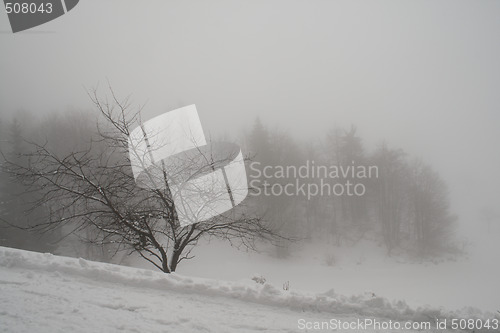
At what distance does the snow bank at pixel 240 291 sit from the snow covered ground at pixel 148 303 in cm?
1

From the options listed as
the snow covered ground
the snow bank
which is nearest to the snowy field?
the snow bank

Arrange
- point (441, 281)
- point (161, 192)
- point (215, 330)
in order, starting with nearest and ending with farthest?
point (215, 330), point (161, 192), point (441, 281)

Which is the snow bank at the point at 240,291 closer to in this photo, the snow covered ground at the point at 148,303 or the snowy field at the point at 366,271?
the snow covered ground at the point at 148,303

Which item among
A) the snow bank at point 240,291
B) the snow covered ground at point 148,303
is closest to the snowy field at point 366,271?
the snow bank at point 240,291

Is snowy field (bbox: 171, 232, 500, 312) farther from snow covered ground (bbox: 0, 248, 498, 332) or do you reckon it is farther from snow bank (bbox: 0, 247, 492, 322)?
snow covered ground (bbox: 0, 248, 498, 332)

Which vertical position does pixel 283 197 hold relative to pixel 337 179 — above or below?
below

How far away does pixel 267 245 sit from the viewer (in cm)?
2375

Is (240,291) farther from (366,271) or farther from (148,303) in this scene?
(366,271)

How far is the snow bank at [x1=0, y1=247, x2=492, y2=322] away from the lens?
3602 mm

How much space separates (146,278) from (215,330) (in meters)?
1.63

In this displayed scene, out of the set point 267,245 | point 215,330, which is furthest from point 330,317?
→ point 267,245

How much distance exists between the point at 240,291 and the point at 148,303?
1.29 meters

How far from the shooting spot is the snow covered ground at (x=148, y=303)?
2838mm

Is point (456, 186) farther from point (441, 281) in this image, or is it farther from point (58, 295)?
point (58, 295)
